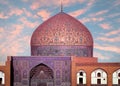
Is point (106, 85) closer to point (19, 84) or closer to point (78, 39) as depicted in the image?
point (78, 39)

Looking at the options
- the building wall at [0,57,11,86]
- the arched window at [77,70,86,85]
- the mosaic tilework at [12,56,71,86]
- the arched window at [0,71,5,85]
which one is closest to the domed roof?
the mosaic tilework at [12,56,71,86]

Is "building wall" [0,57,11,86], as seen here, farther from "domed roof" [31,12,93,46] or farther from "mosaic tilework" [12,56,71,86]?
"domed roof" [31,12,93,46]

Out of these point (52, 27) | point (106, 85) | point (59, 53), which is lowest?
point (106, 85)

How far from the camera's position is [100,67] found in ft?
80.7

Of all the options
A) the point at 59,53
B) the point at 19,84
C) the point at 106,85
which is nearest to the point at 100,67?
the point at 106,85

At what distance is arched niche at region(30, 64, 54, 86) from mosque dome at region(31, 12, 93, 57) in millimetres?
1417

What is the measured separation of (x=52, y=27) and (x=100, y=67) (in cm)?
425

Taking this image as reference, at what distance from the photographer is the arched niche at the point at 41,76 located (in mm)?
24969

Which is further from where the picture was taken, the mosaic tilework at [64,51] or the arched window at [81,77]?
the mosaic tilework at [64,51]

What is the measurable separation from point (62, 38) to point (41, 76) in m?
2.85

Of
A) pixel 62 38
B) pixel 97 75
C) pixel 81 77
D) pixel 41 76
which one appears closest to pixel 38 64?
pixel 41 76

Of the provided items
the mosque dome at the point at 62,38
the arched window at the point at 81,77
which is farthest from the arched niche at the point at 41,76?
the arched window at the point at 81,77

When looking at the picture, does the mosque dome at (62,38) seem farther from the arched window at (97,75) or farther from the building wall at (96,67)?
the arched window at (97,75)

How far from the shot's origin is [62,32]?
26.2 m
